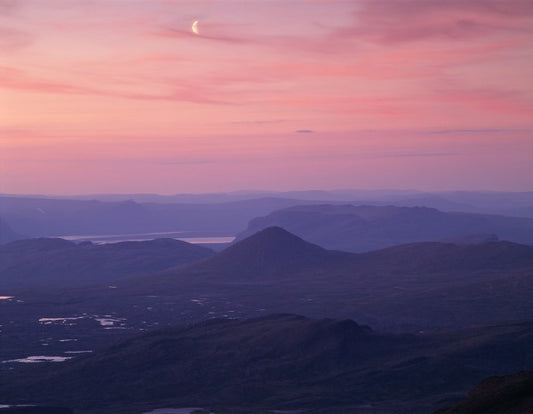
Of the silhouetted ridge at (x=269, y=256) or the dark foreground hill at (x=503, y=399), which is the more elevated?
the silhouetted ridge at (x=269, y=256)

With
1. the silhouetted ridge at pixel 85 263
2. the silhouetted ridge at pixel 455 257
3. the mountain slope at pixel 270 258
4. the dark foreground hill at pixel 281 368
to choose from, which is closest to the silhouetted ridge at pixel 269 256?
the mountain slope at pixel 270 258

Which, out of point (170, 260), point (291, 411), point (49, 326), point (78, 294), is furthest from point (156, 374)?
point (170, 260)

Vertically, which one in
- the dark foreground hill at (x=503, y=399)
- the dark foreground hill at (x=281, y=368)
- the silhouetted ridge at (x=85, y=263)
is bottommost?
the dark foreground hill at (x=281, y=368)

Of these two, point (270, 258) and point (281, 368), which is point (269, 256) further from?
point (281, 368)

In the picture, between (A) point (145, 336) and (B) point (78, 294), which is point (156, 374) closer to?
(A) point (145, 336)

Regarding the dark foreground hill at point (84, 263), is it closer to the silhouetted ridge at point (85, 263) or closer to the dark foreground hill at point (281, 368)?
the silhouetted ridge at point (85, 263)

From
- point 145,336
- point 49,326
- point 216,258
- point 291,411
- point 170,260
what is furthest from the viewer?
point 170,260
